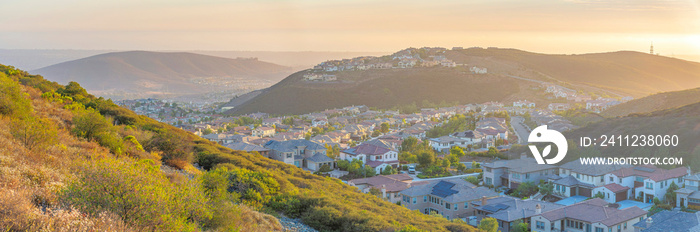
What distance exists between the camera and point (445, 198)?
19781 millimetres

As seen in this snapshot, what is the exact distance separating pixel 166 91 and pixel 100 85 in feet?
86.7

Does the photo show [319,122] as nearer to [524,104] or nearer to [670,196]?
[524,104]

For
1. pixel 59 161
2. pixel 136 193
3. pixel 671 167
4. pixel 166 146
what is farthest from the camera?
pixel 671 167

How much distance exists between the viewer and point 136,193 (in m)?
5.18

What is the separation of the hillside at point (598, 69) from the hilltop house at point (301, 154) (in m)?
79.5

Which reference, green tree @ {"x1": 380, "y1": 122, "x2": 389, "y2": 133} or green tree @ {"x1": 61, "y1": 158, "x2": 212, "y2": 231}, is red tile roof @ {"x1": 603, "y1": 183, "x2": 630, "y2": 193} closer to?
green tree @ {"x1": 61, "y1": 158, "x2": 212, "y2": 231}

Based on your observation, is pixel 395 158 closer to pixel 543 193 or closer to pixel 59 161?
pixel 543 193

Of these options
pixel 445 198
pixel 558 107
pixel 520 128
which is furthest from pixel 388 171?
pixel 558 107

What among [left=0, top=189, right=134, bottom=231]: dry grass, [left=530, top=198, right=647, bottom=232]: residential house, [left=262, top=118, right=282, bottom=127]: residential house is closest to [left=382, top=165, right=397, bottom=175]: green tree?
[left=530, top=198, right=647, bottom=232]: residential house

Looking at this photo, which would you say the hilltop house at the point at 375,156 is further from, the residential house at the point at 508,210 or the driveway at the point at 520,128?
the driveway at the point at 520,128

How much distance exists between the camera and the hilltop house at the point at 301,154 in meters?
28.6

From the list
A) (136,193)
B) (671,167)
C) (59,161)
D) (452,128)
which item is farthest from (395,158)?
(136,193)

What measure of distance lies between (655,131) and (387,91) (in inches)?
2099

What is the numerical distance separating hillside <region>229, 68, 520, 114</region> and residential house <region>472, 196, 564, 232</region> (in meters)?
57.3
